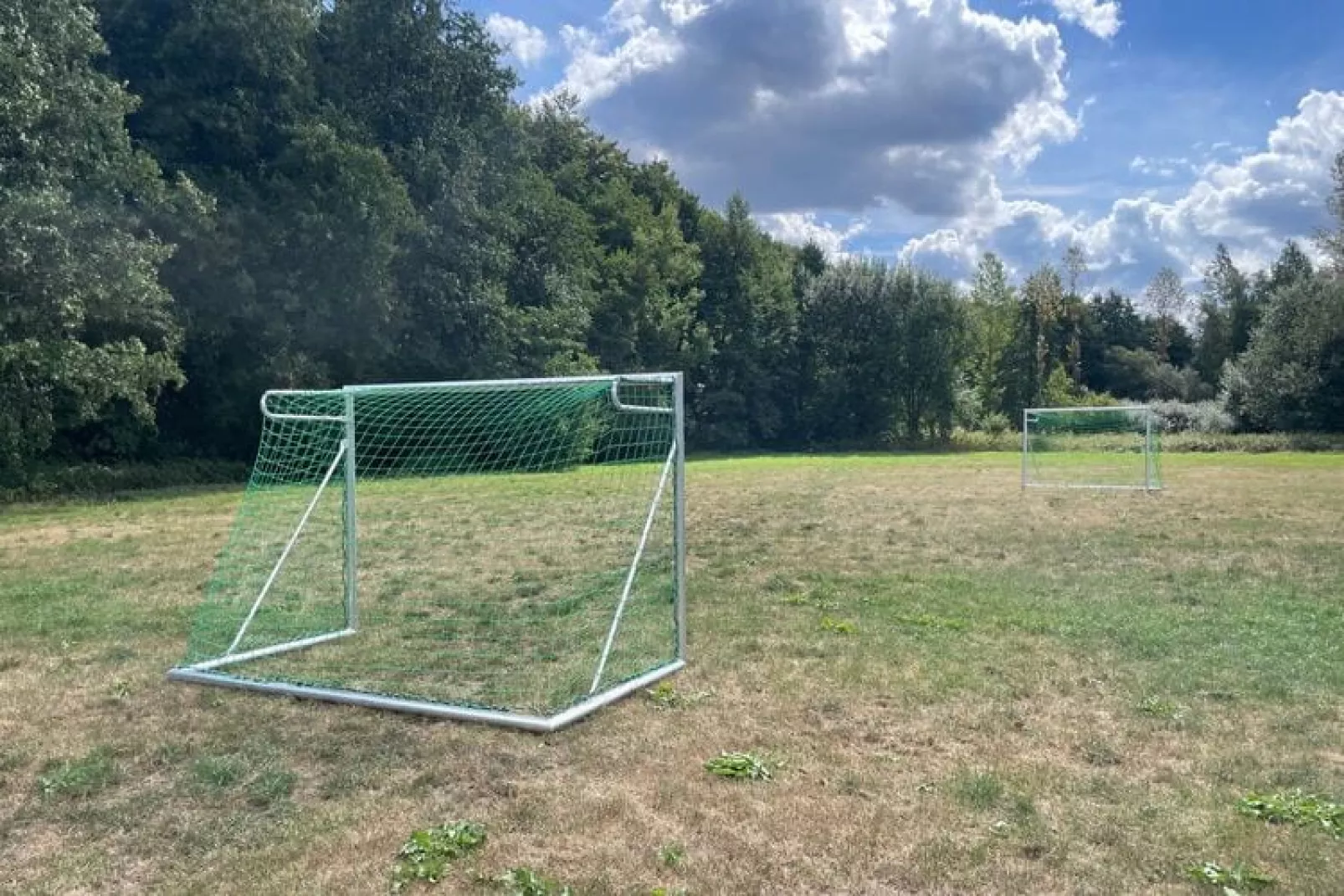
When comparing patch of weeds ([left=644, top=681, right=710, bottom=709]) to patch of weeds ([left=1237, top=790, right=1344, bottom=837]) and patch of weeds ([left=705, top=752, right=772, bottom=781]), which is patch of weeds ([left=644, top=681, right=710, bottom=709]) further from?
patch of weeds ([left=1237, top=790, right=1344, bottom=837])

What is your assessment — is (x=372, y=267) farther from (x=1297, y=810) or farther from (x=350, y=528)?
(x=1297, y=810)

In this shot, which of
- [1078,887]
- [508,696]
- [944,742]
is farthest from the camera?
[508,696]

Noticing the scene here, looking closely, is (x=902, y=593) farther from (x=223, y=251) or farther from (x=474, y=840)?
(x=223, y=251)

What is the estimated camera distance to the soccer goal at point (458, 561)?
5754 mm

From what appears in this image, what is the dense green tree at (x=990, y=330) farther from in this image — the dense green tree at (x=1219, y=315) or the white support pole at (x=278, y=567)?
the white support pole at (x=278, y=567)

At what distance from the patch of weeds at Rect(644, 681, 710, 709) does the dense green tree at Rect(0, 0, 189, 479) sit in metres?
14.0

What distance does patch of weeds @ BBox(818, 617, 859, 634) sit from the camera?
6.86 m

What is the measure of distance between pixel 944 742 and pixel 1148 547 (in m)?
7.39

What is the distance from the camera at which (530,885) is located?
3.22 meters

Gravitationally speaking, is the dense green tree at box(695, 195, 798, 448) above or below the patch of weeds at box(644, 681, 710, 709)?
above

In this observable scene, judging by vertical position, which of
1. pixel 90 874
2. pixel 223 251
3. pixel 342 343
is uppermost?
pixel 223 251

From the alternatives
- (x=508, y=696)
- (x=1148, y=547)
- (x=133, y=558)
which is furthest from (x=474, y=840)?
(x=1148, y=547)

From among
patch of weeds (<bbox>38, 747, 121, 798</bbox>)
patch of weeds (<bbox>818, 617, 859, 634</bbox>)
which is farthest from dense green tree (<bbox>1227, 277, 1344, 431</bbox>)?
patch of weeds (<bbox>38, 747, 121, 798</bbox>)

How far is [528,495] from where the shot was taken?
15969 millimetres
